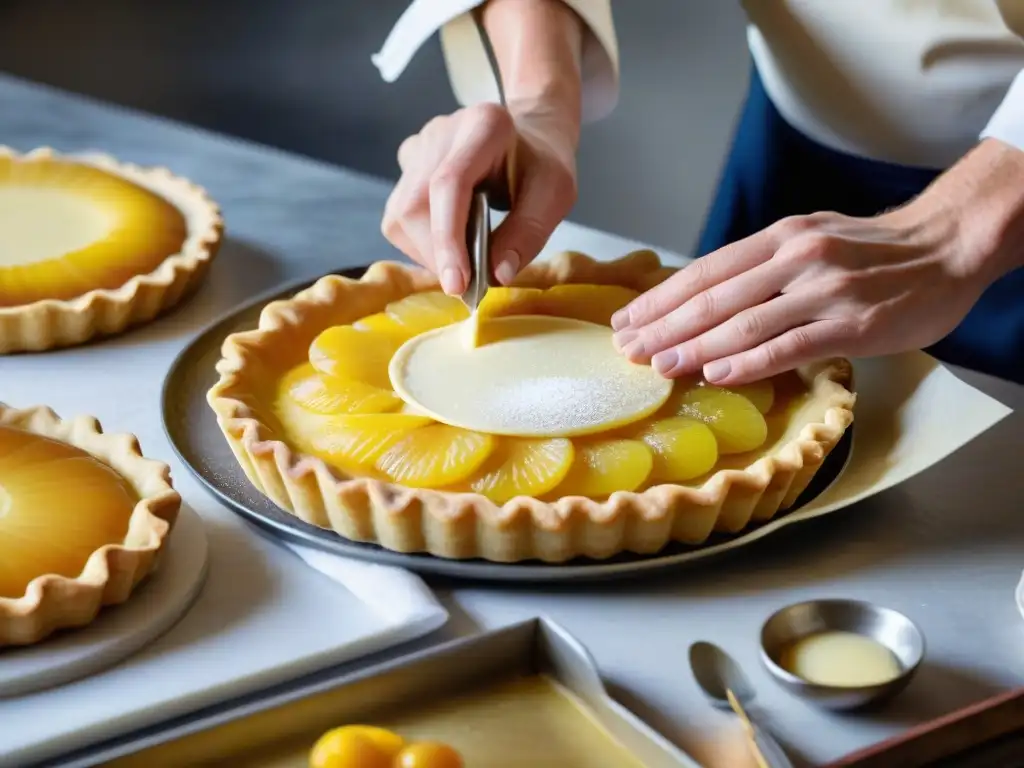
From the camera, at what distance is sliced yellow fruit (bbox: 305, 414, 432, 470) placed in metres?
1.75

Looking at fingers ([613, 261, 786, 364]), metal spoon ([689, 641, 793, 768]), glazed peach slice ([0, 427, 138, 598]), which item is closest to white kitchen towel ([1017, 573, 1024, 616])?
metal spoon ([689, 641, 793, 768])

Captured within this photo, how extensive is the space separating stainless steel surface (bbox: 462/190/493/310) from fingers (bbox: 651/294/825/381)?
305mm

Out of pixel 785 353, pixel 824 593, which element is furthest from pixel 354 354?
pixel 824 593

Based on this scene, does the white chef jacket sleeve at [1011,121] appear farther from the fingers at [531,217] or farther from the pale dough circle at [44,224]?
the pale dough circle at [44,224]

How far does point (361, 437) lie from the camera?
5.79 ft

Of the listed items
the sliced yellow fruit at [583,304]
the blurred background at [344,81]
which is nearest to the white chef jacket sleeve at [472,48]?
the sliced yellow fruit at [583,304]

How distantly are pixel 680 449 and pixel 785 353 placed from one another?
21 centimetres

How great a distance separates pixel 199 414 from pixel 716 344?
2.55ft

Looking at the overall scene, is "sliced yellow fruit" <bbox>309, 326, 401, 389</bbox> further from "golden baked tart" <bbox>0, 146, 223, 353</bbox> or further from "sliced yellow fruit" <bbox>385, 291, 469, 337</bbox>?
"golden baked tart" <bbox>0, 146, 223, 353</bbox>

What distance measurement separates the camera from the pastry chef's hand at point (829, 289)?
1827mm

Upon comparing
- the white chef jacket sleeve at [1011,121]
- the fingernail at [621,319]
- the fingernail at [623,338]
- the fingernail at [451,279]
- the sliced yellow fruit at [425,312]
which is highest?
the white chef jacket sleeve at [1011,121]

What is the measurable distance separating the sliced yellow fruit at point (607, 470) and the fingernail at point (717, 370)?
16 cm

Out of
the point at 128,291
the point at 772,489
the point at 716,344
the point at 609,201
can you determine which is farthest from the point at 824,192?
the point at 609,201

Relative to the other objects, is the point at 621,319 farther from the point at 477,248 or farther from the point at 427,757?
the point at 427,757
